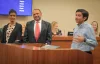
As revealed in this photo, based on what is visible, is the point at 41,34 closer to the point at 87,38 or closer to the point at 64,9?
the point at 87,38

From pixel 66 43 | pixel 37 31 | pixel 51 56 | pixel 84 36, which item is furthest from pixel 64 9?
pixel 51 56

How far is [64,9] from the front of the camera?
6902 mm

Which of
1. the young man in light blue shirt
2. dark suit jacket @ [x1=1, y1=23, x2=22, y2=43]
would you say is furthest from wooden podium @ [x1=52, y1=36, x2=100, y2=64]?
the young man in light blue shirt

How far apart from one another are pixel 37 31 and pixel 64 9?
3.08 meters

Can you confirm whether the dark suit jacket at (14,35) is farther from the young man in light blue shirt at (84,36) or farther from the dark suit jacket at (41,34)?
the young man in light blue shirt at (84,36)

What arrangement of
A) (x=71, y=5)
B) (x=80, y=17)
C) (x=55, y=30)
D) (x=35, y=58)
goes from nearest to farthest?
(x=35, y=58), (x=80, y=17), (x=55, y=30), (x=71, y=5)

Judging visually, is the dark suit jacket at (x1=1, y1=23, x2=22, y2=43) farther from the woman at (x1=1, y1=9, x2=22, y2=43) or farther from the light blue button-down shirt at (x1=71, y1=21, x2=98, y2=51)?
the light blue button-down shirt at (x1=71, y1=21, x2=98, y2=51)

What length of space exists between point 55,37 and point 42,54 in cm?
310

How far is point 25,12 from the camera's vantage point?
6.38 m

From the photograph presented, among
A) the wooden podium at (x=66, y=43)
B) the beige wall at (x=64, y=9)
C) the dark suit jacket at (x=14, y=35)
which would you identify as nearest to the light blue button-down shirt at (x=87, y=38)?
the dark suit jacket at (x=14, y=35)

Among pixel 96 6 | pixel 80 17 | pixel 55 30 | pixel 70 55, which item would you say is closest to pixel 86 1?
pixel 96 6

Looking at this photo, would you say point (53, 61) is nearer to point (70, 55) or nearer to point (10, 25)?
point (70, 55)

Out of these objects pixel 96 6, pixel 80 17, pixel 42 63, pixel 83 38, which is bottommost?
pixel 42 63

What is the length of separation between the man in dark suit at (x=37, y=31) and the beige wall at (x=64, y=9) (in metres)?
2.60
